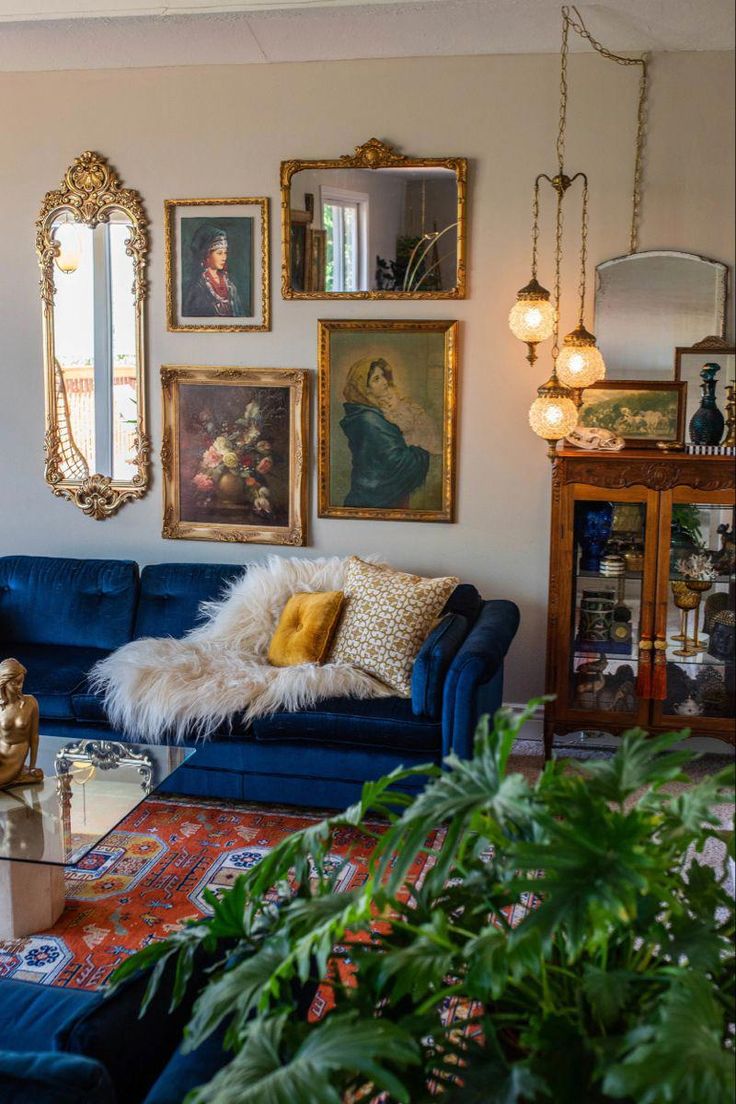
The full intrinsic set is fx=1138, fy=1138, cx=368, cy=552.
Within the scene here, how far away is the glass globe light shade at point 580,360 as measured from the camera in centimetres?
438

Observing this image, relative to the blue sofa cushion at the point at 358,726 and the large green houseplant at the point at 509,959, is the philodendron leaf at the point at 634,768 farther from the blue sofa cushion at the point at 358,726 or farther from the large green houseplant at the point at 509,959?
the blue sofa cushion at the point at 358,726

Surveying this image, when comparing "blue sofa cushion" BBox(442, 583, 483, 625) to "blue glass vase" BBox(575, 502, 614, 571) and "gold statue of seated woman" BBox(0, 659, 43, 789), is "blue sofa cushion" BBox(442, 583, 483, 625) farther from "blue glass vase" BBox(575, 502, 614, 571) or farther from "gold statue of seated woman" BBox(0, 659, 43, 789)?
"gold statue of seated woman" BBox(0, 659, 43, 789)

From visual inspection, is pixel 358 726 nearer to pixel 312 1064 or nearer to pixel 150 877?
pixel 150 877

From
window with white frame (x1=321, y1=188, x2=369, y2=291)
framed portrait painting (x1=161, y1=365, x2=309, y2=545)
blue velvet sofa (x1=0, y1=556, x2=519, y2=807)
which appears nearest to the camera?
blue velvet sofa (x1=0, y1=556, x2=519, y2=807)

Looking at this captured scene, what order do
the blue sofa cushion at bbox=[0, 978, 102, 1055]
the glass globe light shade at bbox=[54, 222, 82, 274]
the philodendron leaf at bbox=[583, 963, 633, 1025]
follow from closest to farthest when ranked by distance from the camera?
1. the philodendron leaf at bbox=[583, 963, 633, 1025]
2. the blue sofa cushion at bbox=[0, 978, 102, 1055]
3. the glass globe light shade at bbox=[54, 222, 82, 274]

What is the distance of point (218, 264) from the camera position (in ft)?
16.2

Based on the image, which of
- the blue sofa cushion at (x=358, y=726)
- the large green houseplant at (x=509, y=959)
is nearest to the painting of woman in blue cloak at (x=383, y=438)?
the blue sofa cushion at (x=358, y=726)

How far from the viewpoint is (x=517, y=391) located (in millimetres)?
4730

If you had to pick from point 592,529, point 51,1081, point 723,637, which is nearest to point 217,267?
→ point 592,529

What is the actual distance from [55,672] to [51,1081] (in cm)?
320

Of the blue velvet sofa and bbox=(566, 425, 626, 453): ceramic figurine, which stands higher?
bbox=(566, 425, 626, 453): ceramic figurine

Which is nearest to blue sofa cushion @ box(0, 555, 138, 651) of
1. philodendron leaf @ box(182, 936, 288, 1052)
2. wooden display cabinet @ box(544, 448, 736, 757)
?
wooden display cabinet @ box(544, 448, 736, 757)

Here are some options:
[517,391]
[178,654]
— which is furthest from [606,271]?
[178,654]

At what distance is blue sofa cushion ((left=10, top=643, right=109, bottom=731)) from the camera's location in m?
4.28
